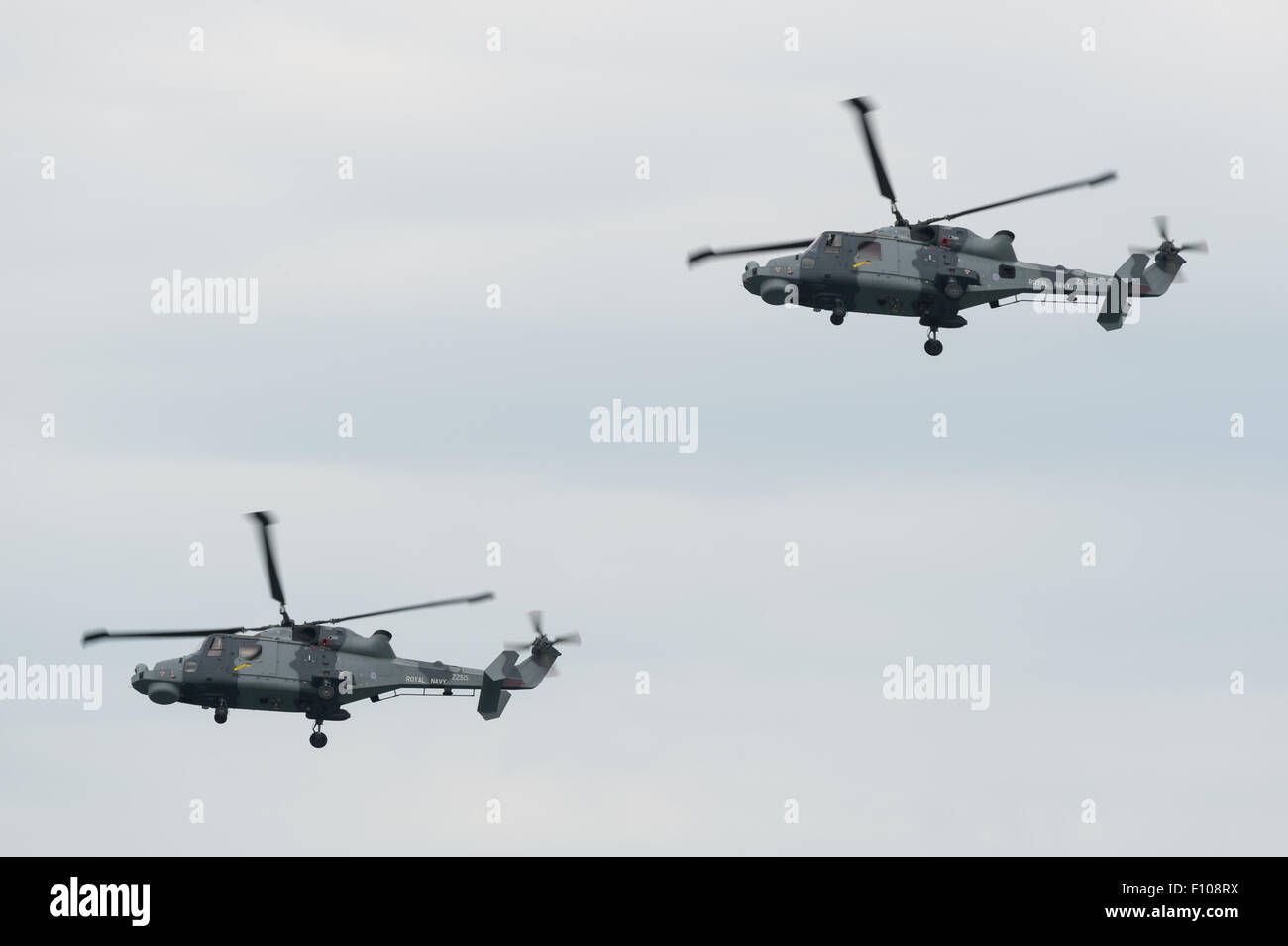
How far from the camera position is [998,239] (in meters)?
138

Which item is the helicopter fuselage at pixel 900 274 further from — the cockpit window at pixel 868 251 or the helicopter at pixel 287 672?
the helicopter at pixel 287 672

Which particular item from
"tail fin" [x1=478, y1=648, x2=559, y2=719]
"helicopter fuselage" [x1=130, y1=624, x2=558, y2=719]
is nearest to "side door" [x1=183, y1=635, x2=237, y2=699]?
"helicopter fuselage" [x1=130, y1=624, x2=558, y2=719]

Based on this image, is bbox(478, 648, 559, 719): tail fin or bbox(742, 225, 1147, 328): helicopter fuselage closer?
bbox(742, 225, 1147, 328): helicopter fuselage

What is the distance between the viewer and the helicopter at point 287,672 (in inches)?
5502

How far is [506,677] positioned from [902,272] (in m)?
23.0

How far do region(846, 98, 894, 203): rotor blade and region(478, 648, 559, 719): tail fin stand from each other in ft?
76.5

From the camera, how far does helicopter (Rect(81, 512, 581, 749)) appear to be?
139750 mm

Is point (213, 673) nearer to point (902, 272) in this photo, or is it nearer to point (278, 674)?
point (278, 674)

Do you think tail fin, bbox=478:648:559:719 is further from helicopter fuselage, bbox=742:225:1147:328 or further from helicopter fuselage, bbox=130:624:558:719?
helicopter fuselage, bbox=742:225:1147:328
